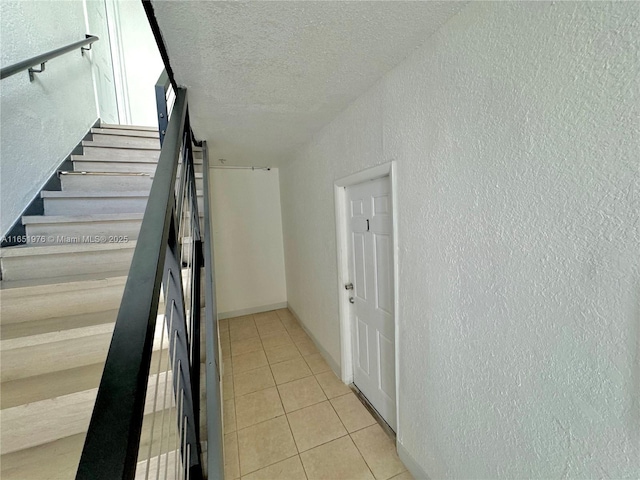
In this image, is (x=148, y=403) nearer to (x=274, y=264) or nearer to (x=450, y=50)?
(x=450, y=50)

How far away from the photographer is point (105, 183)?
85.9 inches

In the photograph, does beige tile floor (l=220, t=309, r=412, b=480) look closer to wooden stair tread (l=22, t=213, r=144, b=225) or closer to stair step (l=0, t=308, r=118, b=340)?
stair step (l=0, t=308, r=118, b=340)

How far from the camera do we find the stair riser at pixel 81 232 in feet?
5.67

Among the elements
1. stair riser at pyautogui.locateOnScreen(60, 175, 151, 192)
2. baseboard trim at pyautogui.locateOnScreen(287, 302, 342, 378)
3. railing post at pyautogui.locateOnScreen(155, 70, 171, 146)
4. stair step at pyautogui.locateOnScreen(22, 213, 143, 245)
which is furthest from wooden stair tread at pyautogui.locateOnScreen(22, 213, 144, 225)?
baseboard trim at pyautogui.locateOnScreen(287, 302, 342, 378)

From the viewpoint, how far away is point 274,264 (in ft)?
13.7

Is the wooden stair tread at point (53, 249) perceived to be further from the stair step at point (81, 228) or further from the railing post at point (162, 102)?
the railing post at point (162, 102)

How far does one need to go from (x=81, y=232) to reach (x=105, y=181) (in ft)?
2.01

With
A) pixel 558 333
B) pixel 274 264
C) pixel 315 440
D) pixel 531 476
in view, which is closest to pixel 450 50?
pixel 558 333

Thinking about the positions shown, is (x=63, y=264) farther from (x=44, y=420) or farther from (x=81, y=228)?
(x=44, y=420)

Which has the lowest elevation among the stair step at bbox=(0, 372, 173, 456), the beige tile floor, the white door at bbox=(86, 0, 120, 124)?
the beige tile floor

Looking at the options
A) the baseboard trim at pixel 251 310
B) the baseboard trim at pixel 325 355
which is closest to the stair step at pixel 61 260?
the baseboard trim at pixel 325 355

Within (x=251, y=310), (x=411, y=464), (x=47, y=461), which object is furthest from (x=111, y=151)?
(x=411, y=464)

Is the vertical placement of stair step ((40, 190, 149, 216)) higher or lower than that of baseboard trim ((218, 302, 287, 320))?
higher

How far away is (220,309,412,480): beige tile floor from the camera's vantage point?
158cm
